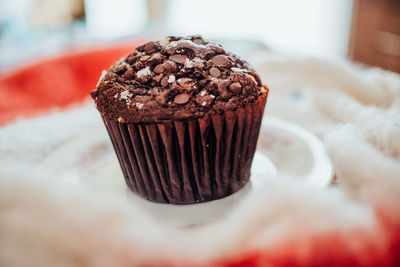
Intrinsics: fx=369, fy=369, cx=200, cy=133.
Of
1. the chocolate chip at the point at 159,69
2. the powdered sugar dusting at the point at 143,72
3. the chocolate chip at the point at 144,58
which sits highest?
the chocolate chip at the point at 144,58

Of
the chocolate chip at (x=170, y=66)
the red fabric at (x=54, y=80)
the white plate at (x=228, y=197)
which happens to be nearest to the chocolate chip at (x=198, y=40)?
the chocolate chip at (x=170, y=66)

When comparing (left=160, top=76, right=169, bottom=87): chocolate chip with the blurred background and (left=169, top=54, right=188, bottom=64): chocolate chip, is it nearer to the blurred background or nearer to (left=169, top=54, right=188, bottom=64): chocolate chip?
(left=169, top=54, right=188, bottom=64): chocolate chip

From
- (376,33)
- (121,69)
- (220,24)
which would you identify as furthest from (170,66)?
(220,24)

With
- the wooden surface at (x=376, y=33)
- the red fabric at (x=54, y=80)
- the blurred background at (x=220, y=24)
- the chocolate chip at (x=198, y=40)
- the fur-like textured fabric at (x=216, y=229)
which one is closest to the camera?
the fur-like textured fabric at (x=216, y=229)

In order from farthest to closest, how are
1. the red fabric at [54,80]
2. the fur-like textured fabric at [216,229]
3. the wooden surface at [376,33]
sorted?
the wooden surface at [376,33], the red fabric at [54,80], the fur-like textured fabric at [216,229]

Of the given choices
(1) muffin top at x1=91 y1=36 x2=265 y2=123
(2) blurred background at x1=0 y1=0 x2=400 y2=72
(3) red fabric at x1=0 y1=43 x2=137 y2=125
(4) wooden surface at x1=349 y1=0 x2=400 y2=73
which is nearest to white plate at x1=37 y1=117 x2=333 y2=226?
(1) muffin top at x1=91 y1=36 x2=265 y2=123

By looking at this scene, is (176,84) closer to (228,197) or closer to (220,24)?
(228,197)

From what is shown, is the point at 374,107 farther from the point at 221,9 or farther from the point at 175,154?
the point at 221,9

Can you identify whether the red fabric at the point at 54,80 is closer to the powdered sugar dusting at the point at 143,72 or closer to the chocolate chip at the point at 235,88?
the powdered sugar dusting at the point at 143,72
